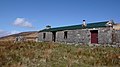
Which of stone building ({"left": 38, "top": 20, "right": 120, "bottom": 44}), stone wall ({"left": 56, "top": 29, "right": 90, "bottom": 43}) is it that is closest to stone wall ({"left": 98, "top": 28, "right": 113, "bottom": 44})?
stone building ({"left": 38, "top": 20, "right": 120, "bottom": 44})

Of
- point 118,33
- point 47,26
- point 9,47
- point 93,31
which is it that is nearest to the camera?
point 9,47

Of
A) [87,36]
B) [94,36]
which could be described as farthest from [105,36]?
[87,36]

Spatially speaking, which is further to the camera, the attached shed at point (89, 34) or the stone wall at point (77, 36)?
the stone wall at point (77, 36)

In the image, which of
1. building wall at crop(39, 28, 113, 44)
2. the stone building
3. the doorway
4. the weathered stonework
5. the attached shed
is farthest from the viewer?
the doorway

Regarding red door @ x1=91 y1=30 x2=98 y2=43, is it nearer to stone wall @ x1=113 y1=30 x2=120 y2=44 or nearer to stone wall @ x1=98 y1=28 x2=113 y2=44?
stone wall @ x1=98 y1=28 x2=113 y2=44

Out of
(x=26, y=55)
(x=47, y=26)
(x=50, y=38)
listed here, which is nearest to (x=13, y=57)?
(x=26, y=55)

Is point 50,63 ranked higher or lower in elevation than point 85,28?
lower

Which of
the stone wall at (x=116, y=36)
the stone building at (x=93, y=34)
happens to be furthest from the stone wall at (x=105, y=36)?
the stone wall at (x=116, y=36)

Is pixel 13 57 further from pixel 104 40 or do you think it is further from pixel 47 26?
pixel 47 26

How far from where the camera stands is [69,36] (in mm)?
39750

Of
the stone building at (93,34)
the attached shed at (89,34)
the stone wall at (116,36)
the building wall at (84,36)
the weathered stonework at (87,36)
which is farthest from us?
the attached shed at (89,34)

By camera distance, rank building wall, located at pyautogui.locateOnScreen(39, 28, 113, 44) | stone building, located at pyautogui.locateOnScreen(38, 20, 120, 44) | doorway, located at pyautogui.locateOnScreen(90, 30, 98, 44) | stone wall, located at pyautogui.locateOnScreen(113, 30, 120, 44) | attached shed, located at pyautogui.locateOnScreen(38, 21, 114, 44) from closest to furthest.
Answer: stone wall, located at pyautogui.locateOnScreen(113, 30, 120, 44) → stone building, located at pyautogui.locateOnScreen(38, 20, 120, 44) → building wall, located at pyautogui.locateOnScreen(39, 28, 113, 44) → attached shed, located at pyautogui.locateOnScreen(38, 21, 114, 44) → doorway, located at pyautogui.locateOnScreen(90, 30, 98, 44)

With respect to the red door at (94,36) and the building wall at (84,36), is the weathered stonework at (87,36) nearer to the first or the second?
the building wall at (84,36)

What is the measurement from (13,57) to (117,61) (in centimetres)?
985
